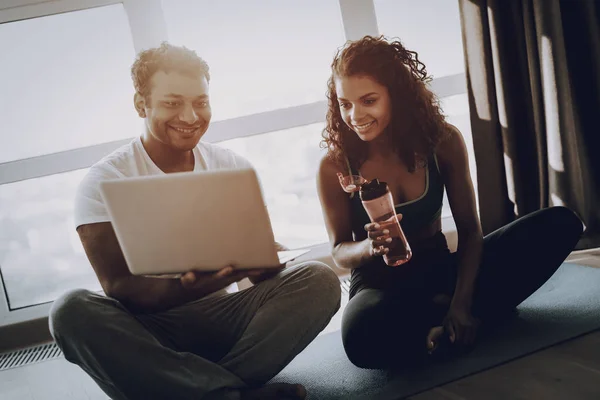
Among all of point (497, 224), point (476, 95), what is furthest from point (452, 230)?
point (476, 95)

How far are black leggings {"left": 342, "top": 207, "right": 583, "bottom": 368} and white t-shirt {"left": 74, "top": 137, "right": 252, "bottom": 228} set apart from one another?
0.46 m

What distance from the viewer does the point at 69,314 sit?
1319mm

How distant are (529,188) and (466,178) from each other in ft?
3.25

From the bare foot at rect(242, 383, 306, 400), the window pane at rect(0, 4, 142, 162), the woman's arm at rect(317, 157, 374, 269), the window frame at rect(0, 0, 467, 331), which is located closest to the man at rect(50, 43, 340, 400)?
the bare foot at rect(242, 383, 306, 400)

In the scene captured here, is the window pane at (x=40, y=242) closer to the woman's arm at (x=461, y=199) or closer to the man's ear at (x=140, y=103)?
the man's ear at (x=140, y=103)

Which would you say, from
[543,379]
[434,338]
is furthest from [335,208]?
[543,379]

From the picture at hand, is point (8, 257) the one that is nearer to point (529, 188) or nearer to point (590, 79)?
point (529, 188)

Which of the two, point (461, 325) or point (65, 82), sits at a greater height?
point (65, 82)

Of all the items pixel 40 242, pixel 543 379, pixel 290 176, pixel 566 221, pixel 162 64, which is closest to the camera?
pixel 543 379

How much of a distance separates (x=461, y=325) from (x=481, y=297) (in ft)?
0.39

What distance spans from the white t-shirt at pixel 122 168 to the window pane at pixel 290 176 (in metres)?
0.97

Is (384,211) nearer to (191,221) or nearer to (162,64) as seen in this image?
(191,221)

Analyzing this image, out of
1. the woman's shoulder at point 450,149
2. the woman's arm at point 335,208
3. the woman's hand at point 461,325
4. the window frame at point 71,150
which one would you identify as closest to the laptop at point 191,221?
the woman's arm at point 335,208

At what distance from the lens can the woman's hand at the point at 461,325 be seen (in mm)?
1450
